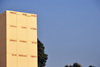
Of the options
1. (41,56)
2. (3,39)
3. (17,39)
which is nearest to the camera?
(3,39)

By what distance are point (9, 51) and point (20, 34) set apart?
2.74m

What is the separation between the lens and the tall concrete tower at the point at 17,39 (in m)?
48.3

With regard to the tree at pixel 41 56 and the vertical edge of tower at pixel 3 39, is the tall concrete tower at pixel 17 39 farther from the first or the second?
the tree at pixel 41 56

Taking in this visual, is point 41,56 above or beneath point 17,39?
beneath

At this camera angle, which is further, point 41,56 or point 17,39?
point 41,56

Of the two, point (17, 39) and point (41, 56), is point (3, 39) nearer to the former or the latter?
point (17, 39)

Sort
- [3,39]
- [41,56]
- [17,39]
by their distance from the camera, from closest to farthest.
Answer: [3,39]
[17,39]
[41,56]

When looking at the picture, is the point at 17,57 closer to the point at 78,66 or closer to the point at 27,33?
the point at 27,33

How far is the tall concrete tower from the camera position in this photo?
4834 centimetres

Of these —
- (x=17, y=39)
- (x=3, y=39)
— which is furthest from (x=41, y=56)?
(x=3, y=39)

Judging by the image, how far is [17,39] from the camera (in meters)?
49.2

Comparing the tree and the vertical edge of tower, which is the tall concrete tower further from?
the tree

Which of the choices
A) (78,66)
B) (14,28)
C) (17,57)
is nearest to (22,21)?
(14,28)

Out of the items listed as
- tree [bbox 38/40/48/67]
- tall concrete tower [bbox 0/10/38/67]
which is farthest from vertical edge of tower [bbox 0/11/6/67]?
tree [bbox 38/40/48/67]
